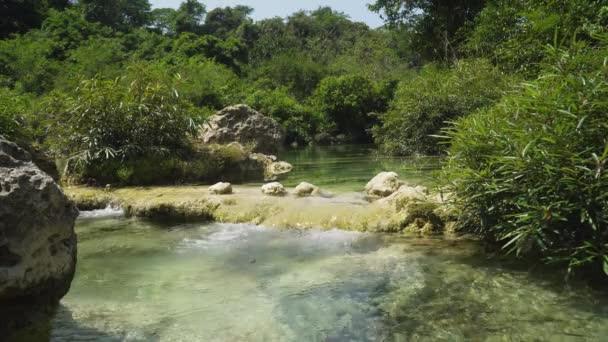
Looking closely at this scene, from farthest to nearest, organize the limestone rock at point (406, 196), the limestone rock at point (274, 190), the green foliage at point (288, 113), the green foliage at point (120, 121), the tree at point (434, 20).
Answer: the green foliage at point (288, 113) < the tree at point (434, 20) < the green foliage at point (120, 121) < the limestone rock at point (274, 190) < the limestone rock at point (406, 196)

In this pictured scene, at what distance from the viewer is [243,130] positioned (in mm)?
16703

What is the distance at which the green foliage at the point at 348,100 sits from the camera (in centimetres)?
3055

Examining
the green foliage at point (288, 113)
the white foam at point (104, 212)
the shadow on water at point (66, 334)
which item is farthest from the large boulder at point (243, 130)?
the shadow on water at point (66, 334)

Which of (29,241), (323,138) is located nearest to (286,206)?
(29,241)

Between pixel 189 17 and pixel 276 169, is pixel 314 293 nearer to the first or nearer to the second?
pixel 276 169

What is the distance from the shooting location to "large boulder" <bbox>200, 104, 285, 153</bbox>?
1633 centimetres

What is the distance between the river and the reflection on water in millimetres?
12

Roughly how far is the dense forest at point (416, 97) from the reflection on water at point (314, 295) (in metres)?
0.57

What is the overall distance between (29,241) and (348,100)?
2731cm

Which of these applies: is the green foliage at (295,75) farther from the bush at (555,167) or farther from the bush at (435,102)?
the bush at (555,167)

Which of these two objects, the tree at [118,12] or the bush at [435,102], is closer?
the bush at [435,102]

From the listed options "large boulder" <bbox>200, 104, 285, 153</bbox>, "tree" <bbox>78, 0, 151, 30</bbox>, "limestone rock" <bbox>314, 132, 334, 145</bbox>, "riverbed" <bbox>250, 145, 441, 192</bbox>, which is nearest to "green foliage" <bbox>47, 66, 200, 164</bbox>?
"riverbed" <bbox>250, 145, 441, 192</bbox>

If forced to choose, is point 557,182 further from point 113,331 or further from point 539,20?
point 539,20

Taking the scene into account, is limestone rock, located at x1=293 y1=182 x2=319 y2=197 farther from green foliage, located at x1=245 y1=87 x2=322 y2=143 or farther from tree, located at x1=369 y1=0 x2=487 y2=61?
green foliage, located at x1=245 y1=87 x2=322 y2=143
